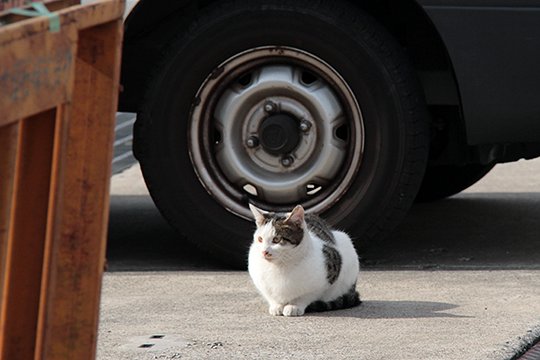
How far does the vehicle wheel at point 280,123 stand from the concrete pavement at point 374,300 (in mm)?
287

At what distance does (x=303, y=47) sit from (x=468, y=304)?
1.36 meters

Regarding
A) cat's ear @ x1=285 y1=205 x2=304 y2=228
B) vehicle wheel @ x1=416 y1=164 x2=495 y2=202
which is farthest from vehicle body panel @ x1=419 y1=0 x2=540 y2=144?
vehicle wheel @ x1=416 y1=164 x2=495 y2=202

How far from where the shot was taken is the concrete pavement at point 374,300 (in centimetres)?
466

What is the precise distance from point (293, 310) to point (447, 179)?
9.01 ft

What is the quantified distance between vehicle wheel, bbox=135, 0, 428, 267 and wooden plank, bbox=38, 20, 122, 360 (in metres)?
2.74

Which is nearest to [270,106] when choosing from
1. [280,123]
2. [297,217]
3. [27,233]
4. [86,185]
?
[280,123]

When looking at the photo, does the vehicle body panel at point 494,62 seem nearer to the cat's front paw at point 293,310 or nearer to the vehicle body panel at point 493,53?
the vehicle body panel at point 493,53

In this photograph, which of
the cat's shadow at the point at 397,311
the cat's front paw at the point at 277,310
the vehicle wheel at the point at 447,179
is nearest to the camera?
the cat's shadow at the point at 397,311

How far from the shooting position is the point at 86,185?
3334 millimetres

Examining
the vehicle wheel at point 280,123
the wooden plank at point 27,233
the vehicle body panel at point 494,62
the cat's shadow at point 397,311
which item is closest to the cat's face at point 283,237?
the cat's shadow at point 397,311

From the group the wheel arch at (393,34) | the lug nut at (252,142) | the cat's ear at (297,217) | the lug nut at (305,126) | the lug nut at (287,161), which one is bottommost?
the cat's ear at (297,217)

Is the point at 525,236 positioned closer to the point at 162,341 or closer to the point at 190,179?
the point at 190,179

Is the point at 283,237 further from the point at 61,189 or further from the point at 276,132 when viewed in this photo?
the point at 61,189

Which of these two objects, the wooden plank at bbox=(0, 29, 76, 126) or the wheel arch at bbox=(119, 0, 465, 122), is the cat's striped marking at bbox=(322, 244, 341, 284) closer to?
the wheel arch at bbox=(119, 0, 465, 122)
